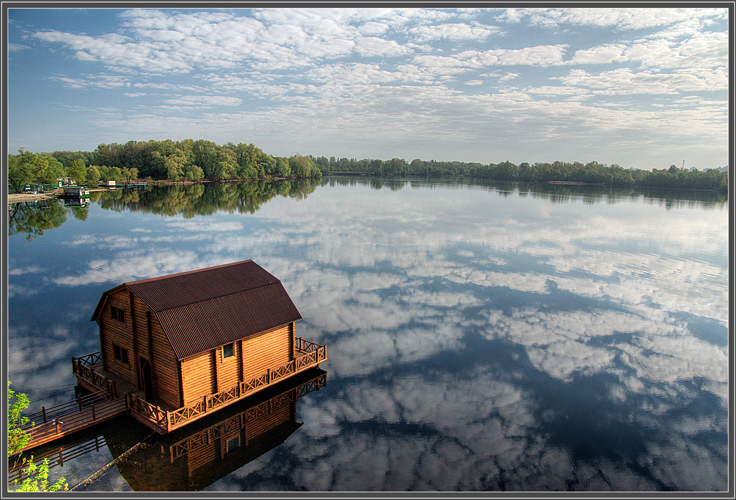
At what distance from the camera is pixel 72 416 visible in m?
18.3

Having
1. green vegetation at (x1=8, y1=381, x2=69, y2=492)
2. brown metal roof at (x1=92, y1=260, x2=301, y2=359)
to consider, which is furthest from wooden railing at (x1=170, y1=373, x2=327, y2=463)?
green vegetation at (x1=8, y1=381, x2=69, y2=492)

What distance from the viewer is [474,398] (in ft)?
72.4

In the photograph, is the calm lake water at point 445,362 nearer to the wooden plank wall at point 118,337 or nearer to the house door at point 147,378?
the house door at point 147,378

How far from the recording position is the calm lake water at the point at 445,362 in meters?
17.0

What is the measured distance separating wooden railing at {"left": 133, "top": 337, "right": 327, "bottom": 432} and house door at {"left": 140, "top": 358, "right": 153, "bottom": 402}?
681mm

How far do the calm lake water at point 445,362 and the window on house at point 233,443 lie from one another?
344mm

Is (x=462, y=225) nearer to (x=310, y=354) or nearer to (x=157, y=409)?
(x=310, y=354)

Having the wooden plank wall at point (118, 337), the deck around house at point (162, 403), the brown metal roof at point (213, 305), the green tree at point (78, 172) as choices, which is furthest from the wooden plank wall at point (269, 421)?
the green tree at point (78, 172)

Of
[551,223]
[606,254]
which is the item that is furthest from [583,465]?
[551,223]

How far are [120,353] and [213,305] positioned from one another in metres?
5.64

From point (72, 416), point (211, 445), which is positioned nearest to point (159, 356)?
point (72, 416)

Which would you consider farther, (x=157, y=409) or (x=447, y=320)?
(x=447, y=320)

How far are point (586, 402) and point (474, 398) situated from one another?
6.06m

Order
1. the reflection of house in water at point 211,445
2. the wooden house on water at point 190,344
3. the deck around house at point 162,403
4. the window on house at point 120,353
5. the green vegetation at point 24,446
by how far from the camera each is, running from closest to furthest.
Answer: the green vegetation at point 24,446 < the reflection of house in water at point 211,445 < the deck around house at point 162,403 < the wooden house on water at point 190,344 < the window on house at point 120,353
